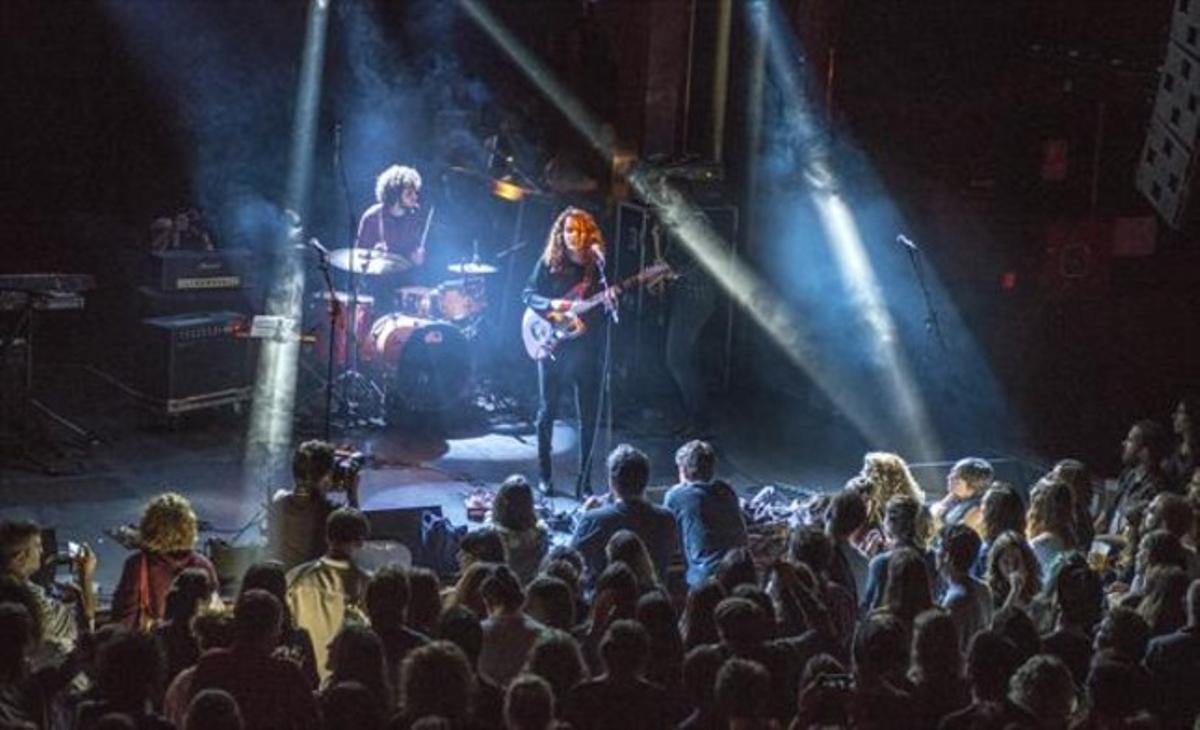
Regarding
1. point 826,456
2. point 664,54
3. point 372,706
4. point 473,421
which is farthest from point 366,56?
point 372,706

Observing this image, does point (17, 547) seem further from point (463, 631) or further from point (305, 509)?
point (463, 631)

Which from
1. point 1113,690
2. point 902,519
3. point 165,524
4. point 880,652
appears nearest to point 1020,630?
point 1113,690

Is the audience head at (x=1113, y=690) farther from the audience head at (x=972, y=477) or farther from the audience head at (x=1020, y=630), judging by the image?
the audience head at (x=972, y=477)

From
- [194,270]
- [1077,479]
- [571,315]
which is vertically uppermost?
[194,270]

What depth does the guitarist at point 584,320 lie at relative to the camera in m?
11.5

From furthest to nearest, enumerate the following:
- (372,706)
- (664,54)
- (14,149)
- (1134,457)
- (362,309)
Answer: (664,54)
(14,149)
(362,309)
(1134,457)
(372,706)

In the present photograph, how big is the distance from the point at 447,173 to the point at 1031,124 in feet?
18.6

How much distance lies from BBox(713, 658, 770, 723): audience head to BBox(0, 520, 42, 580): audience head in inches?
116

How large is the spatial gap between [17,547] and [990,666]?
3866mm

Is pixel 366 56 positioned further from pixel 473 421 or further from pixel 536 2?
pixel 473 421

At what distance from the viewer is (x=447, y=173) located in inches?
651

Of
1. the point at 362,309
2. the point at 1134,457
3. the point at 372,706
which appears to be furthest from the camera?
the point at 362,309

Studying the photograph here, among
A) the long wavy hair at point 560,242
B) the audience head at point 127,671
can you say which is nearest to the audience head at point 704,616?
the audience head at point 127,671

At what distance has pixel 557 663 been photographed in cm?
578
